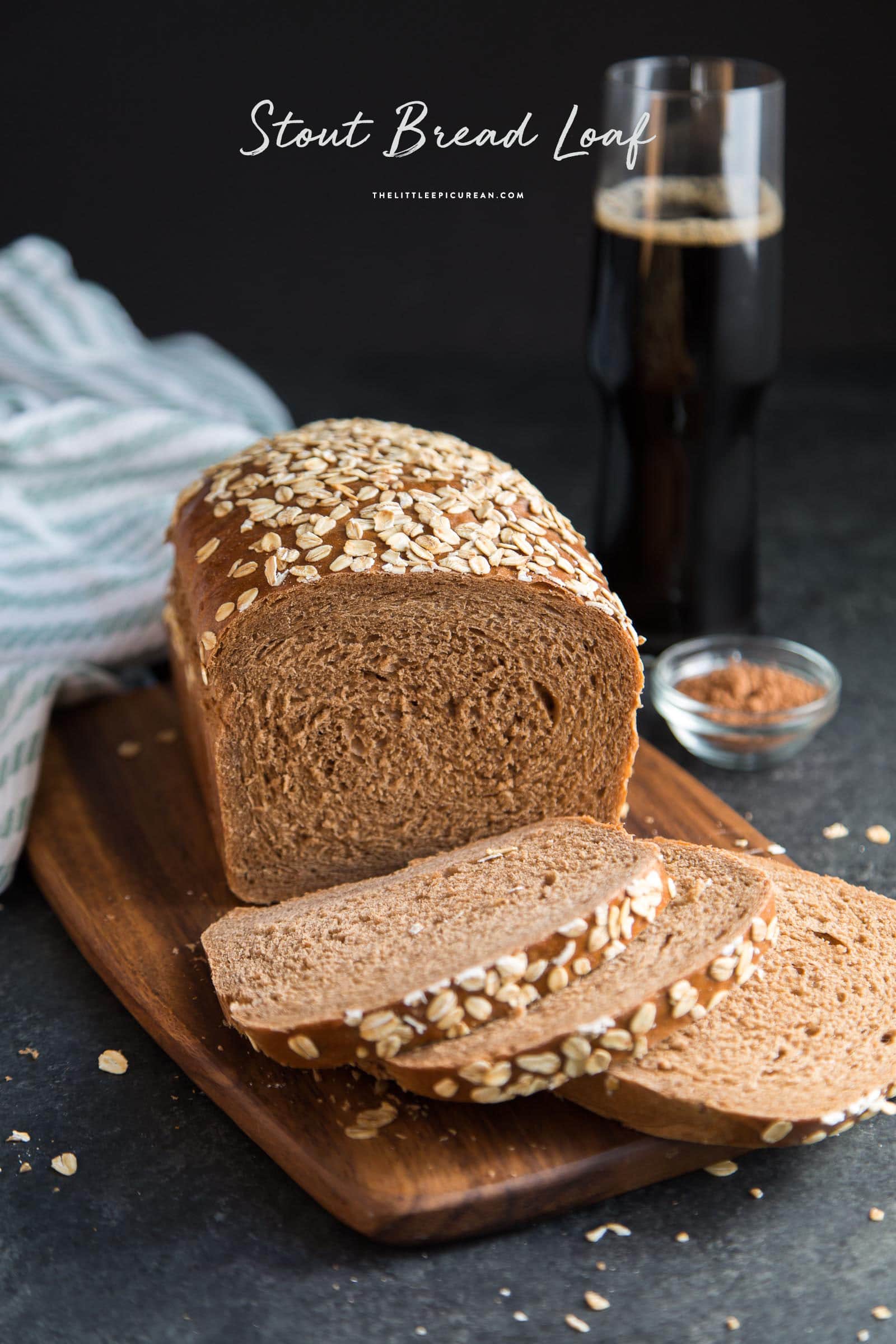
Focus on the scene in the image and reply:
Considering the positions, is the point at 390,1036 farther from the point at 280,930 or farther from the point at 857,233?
the point at 857,233

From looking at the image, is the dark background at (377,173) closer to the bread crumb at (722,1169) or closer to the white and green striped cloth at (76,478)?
the white and green striped cloth at (76,478)

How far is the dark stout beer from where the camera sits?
11.3ft

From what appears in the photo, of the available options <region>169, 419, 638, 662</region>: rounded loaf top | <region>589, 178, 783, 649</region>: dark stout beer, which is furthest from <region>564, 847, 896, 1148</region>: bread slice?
<region>589, 178, 783, 649</region>: dark stout beer

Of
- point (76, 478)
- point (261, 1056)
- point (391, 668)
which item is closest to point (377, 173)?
point (76, 478)

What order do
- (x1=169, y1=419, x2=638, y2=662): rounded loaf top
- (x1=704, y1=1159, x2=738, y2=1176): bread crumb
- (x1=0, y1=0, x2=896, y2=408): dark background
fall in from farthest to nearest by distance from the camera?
1. (x1=0, y1=0, x2=896, y2=408): dark background
2. (x1=169, y1=419, x2=638, y2=662): rounded loaf top
3. (x1=704, y1=1159, x2=738, y2=1176): bread crumb

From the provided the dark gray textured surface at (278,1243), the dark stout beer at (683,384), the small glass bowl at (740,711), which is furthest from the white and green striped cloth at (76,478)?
the small glass bowl at (740,711)

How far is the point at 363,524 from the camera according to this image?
282 cm

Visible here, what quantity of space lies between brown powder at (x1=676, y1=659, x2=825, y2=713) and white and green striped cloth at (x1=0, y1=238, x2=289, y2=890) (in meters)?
1.45

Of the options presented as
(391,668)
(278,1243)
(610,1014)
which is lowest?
(278,1243)

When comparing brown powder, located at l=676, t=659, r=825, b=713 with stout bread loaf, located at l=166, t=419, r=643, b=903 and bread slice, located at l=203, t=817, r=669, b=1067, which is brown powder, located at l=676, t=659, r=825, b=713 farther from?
bread slice, located at l=203, t=817, r=669, b=1067

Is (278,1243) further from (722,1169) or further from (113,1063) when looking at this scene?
(722,1169)

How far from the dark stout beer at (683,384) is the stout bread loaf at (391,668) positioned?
28.3 inches

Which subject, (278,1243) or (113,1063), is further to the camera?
(113,1063)

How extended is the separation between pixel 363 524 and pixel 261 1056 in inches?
40.8
